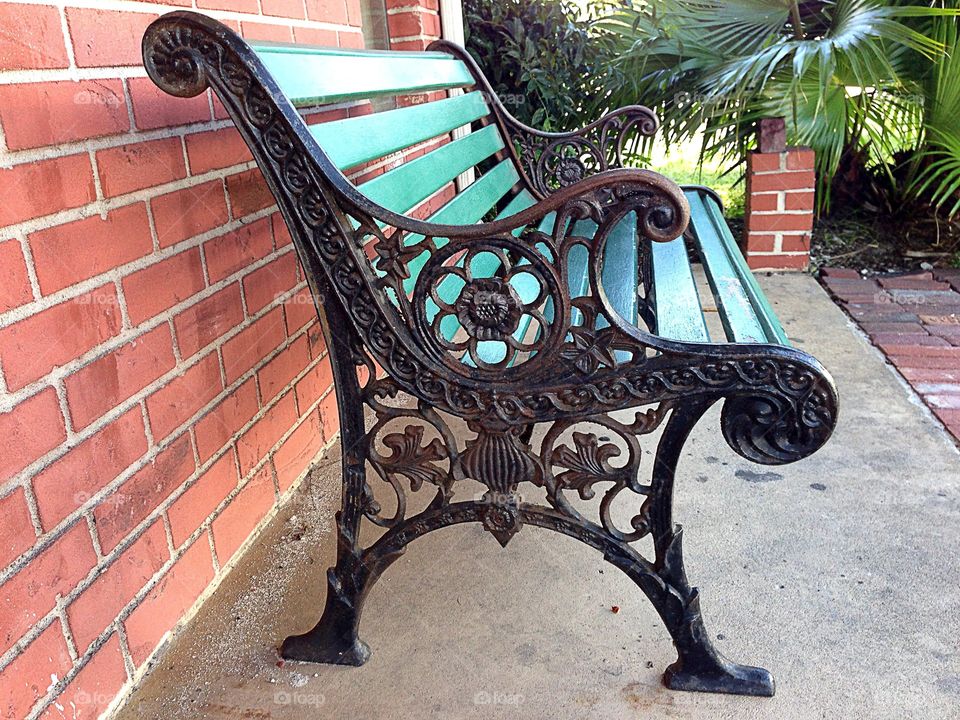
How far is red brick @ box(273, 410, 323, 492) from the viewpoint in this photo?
2100 millimetres

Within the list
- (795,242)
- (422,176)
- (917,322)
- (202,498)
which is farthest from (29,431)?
(795,242)

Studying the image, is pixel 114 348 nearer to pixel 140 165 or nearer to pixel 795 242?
pixel 140 165

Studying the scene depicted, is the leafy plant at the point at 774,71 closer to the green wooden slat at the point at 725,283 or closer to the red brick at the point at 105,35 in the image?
the green wooden slat at the point at 725,283

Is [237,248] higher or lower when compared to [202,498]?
higher

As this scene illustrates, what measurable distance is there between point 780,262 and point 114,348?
339 centimetres

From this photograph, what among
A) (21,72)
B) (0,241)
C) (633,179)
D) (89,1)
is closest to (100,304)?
(0,241)

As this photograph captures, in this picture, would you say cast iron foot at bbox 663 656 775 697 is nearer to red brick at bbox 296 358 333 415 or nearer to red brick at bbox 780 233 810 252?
red brick at bbox 296 358 333 415

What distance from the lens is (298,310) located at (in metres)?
2.19

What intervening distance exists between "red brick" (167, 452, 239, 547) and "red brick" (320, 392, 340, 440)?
1.79ft

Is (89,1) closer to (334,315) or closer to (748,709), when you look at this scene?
(334,315)

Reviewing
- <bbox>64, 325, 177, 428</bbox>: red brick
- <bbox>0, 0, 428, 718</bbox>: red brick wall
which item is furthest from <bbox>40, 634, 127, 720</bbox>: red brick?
<bbox>64, 325, 177, 428</bbox>: red brick

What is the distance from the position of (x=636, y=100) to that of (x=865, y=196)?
1611mm

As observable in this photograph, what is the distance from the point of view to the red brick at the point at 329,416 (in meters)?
2.39

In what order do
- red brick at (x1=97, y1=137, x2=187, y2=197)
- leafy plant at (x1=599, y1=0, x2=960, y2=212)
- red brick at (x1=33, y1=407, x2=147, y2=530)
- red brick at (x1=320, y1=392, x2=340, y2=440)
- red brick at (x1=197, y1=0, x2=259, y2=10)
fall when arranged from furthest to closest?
leafy plant at (x1=599, y1=0, x2=960, y2=212)
red brick at (x1=320, y1=392, x2=340, y2=440)
red brick at (x1=197, y1=0, x2=259, y2=10)
red brick at (x1=97, y1=137, x2=187, y2=197)
red brick at (x1=33, y1=407, x2=147, y2=530)
